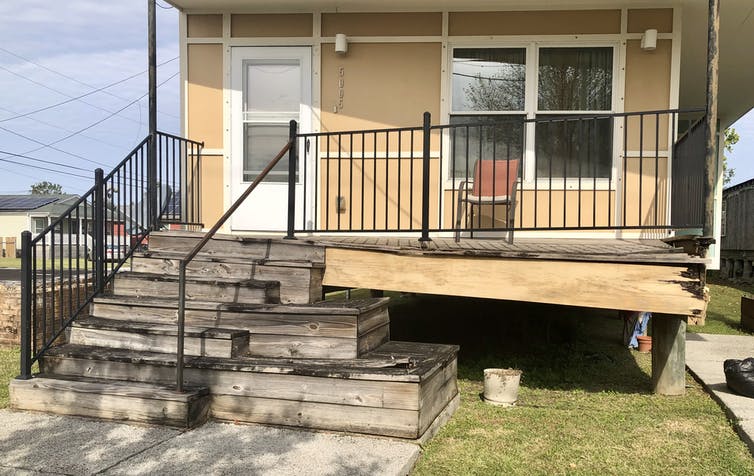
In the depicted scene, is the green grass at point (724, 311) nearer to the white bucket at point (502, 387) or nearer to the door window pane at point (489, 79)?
the door window pane at point (489, 79)

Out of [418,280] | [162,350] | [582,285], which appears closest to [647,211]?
[582,285]

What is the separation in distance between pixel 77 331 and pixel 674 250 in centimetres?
400

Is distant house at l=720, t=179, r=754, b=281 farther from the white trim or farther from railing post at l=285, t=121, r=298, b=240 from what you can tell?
railing post at l=285, t=121, r=298, b=240

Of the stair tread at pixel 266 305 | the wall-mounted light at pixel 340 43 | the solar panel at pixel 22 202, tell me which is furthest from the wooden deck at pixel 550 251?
the solar panel at pixel 22 202

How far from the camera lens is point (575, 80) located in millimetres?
6125

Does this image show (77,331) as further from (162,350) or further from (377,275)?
(377,275)

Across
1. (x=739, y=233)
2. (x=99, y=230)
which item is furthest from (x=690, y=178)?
(x=739, y=233)

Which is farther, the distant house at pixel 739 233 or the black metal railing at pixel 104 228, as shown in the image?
the distant house at pixel 739 233

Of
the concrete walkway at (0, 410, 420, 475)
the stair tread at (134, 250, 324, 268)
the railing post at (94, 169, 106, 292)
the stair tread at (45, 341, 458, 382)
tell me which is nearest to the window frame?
the stair tread at (134, 250, 324, 268)

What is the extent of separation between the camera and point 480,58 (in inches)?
245

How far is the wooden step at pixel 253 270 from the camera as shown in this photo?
433 centimetres

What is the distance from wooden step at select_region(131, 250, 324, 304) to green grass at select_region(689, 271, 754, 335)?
534 centimetres

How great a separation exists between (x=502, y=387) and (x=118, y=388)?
239 centimetres

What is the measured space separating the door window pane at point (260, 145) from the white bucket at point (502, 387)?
3380mm
